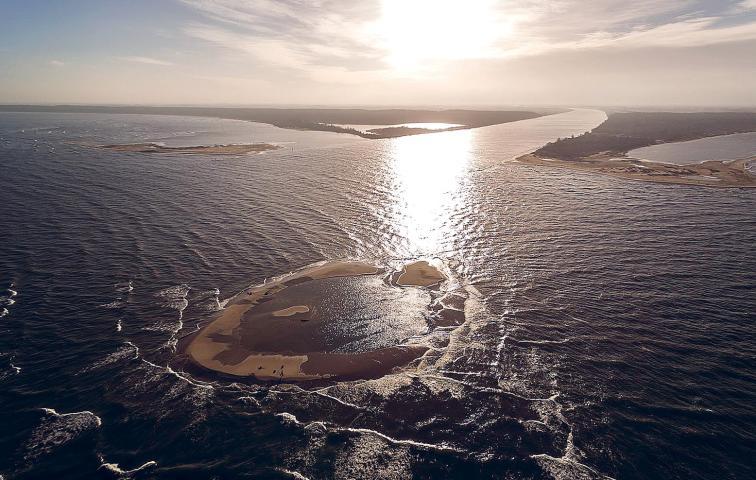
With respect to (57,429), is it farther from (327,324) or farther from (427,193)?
(427,193)

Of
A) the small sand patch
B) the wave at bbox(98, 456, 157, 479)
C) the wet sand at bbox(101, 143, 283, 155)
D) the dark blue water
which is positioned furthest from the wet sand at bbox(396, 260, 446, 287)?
the wet sand at bbox(101, 143, 283, 155)

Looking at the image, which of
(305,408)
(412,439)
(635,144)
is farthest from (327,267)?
(635,144)

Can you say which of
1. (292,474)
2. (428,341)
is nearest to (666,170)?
(428,341)

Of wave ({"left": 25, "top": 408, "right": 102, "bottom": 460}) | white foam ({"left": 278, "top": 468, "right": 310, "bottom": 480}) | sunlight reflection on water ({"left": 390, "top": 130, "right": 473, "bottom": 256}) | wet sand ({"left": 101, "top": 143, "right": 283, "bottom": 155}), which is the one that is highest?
wet sand ({"left": 101, "top": 143, "right": 283, "bottom": 155})

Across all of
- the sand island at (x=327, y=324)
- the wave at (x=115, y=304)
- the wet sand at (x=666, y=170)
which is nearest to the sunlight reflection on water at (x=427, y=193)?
the sand island at (x=327, y=324)

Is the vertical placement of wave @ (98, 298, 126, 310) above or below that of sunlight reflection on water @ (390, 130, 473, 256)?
below

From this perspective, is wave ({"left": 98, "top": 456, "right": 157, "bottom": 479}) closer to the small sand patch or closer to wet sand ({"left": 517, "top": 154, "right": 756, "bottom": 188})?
the small sand patch
